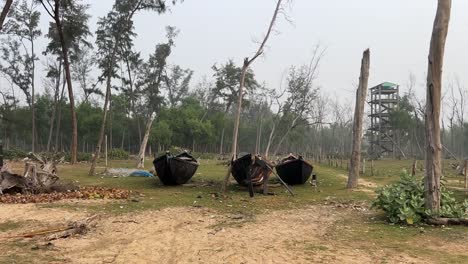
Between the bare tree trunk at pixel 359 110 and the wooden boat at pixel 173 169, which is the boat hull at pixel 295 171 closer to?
the bare tree trunk at pixel 359 110

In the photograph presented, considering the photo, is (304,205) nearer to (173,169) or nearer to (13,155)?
(173,169)

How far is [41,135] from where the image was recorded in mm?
48906

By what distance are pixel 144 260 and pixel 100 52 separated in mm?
31217

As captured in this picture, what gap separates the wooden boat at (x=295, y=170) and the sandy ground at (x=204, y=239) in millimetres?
6294

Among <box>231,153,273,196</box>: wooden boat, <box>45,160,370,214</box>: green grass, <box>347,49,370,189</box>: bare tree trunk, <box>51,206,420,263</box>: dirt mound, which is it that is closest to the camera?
<box>51,206,420,263</box>: dirt mound

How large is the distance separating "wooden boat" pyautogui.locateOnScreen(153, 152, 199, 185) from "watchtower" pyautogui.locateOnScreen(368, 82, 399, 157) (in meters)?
35.4

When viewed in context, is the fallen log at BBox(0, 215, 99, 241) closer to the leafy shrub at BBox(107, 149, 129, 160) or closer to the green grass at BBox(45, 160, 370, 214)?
the green grass at BBox(45, 160, 370, 214)

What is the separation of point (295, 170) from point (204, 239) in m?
9.72

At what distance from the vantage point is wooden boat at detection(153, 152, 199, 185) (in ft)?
48.9

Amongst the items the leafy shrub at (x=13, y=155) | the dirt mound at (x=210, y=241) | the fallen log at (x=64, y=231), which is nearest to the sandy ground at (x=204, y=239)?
the dirt mound at (x=210, y=241)

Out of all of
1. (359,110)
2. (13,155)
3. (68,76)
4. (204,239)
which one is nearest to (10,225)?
(204,239)

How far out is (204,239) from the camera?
7344 millimetres

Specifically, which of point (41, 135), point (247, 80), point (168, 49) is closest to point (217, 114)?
point (247, 80)

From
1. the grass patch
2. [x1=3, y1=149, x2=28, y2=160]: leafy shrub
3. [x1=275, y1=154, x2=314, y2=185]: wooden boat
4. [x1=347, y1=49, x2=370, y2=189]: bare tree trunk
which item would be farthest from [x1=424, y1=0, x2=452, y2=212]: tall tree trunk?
[x1=3, y1=149, x2=28, y2=160]: leafy shrub
